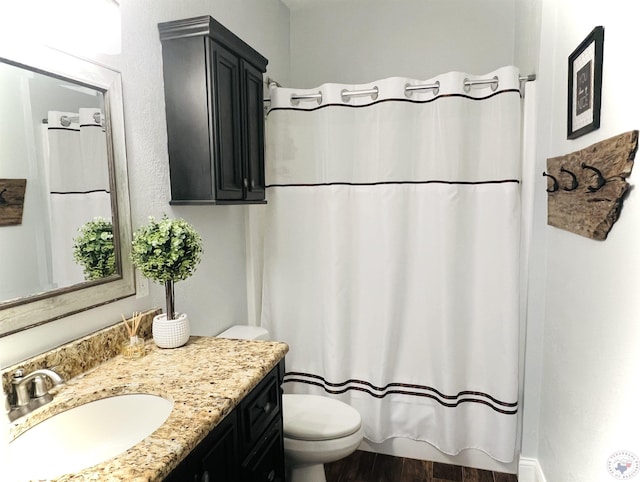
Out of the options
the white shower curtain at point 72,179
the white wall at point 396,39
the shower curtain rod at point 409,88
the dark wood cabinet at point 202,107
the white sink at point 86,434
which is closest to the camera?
the white sink at point 86,434

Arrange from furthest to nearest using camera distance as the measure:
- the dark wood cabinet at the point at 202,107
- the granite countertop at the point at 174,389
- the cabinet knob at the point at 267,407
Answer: the dark wood cabinet at the point at 202,107 < the cabinet knob at the point at 267,407 < the granite countertop at the point at 174,389

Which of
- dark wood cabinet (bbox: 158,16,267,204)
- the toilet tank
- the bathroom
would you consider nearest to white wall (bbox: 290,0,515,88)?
the bathroom

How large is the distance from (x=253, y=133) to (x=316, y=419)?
132cm

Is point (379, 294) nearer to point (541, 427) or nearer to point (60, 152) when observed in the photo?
point (541, 427)

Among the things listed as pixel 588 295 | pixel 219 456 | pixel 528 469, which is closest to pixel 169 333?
pixel 219 456

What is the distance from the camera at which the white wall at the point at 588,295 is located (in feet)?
3.64

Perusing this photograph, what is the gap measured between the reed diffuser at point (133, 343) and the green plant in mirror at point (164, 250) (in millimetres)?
165

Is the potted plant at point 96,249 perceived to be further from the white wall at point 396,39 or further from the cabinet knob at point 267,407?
the white wall at point 396,39

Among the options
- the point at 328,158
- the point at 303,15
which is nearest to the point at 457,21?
the point at 303,15

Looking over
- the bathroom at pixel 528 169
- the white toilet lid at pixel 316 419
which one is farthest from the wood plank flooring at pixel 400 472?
the white toilet lid at pixel 316 419

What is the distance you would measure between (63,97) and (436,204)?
1664mm

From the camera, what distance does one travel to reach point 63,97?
1.31m

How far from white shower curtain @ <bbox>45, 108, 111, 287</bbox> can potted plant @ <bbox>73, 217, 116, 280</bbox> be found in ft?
0.06

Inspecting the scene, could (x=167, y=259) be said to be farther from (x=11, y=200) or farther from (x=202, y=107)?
(x=202, y=107)
